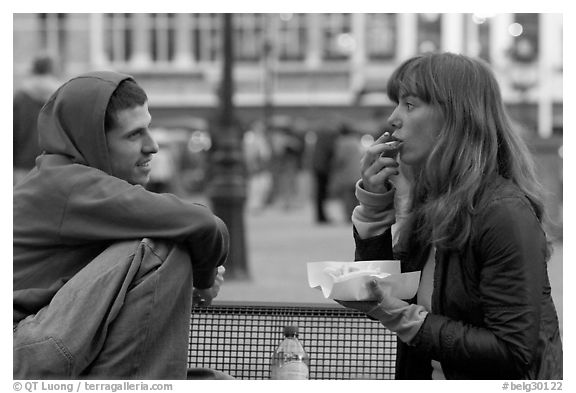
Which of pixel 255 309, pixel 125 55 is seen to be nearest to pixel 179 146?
pixel 125 55

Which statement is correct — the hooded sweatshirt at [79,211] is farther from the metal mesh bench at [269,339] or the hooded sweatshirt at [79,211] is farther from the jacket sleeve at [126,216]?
the metal mesh bench at [269,339]

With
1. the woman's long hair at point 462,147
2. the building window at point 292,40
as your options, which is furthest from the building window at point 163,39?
the woman's long hair at point 462,147

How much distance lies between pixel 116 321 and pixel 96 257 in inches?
7.4

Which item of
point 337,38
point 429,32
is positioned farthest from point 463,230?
point 337,38

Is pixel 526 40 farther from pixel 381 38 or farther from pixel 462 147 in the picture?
pixel 462 147

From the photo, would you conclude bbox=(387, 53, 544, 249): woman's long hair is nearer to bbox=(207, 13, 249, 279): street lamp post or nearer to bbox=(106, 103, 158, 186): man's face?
bbox=(106, 103, 158, 186): man's face

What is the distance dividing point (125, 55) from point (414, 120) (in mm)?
35098

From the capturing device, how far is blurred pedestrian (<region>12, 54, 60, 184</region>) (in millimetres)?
6484

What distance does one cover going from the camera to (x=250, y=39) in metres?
35.8

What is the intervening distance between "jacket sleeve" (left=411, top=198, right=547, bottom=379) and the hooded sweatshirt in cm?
68
